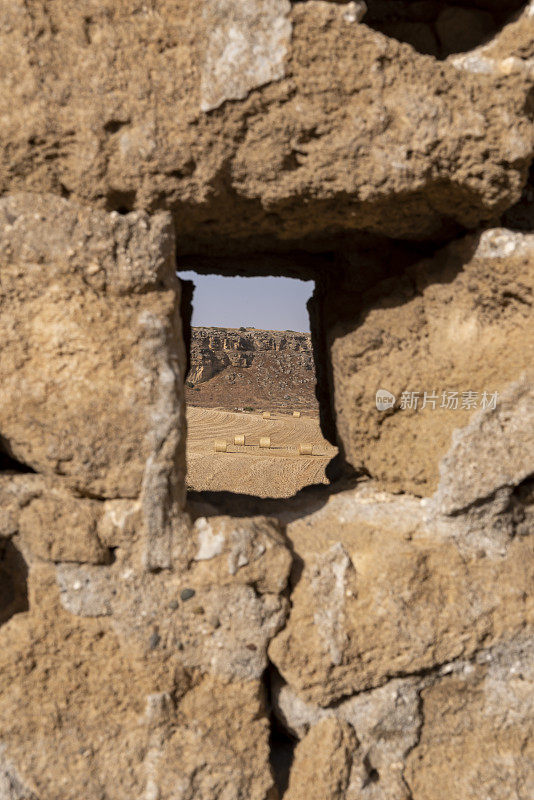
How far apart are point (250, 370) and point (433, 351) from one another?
16.6 m

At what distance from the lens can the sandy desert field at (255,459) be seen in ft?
21.6

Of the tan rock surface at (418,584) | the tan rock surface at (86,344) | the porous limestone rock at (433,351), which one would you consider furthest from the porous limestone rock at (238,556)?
the porous limestone rock at (433,351)

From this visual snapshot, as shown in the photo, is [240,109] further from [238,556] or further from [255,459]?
[255,459]

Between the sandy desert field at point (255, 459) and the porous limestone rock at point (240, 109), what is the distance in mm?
3506

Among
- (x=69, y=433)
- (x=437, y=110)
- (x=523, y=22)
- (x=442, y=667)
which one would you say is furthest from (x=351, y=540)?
(x=523, y=22)

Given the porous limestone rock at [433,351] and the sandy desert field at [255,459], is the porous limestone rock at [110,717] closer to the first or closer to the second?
the porous limestone rock at [433,351]

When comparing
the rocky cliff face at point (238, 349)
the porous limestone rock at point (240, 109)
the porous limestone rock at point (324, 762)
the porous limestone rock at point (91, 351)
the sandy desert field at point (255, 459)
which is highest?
the rocky cliff face at point (238, 349)

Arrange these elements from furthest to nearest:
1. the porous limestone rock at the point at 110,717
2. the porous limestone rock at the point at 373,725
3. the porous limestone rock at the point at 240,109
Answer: the porous limestone rock at the point at 373,725 < the porous limestone rock at the point at 110,717 < the porous limestone rock at the point at 240,109

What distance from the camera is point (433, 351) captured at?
209 cm

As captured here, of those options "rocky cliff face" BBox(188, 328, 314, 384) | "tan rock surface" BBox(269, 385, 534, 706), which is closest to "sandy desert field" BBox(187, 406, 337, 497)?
"tan rock surface" BBox(269, 385, 534, 706)

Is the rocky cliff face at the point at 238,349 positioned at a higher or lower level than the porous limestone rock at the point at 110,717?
higher

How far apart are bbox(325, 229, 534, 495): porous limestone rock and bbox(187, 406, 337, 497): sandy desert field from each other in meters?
2.82

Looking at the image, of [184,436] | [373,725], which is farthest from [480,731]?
[184,436]

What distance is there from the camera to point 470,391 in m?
2.03
